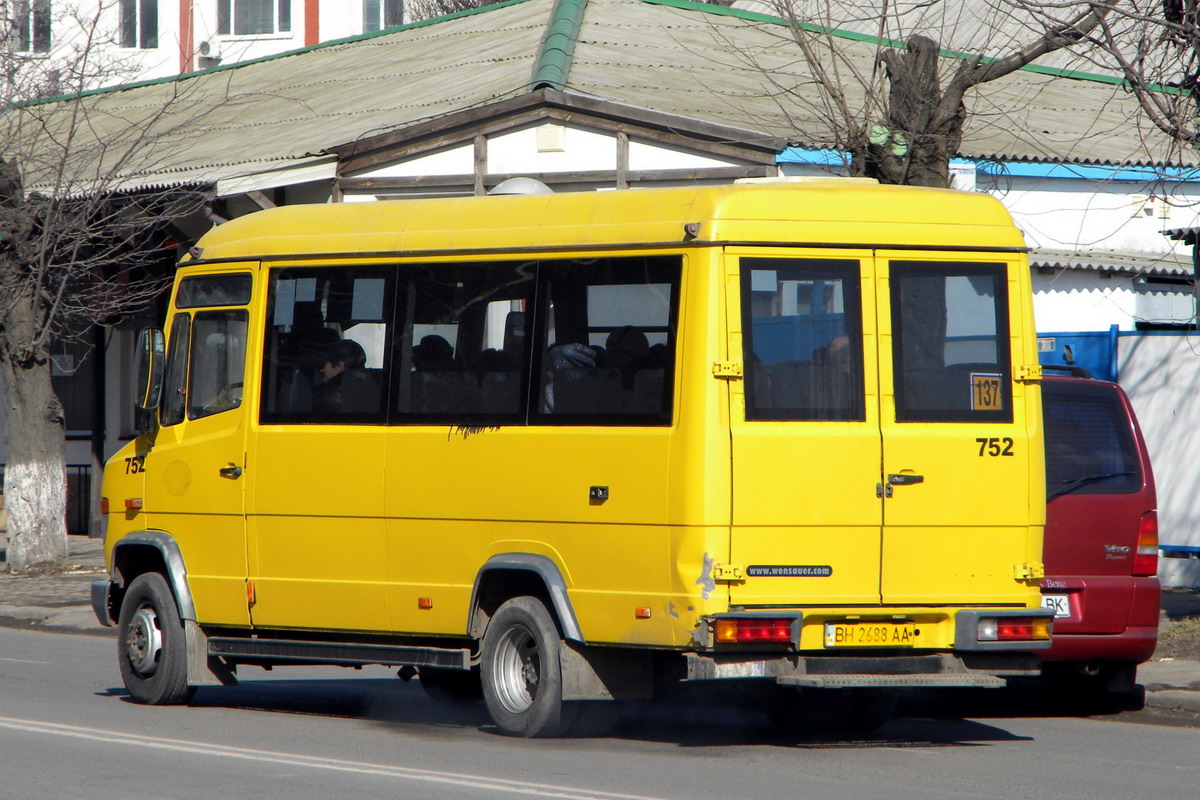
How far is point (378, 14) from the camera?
42625 mm

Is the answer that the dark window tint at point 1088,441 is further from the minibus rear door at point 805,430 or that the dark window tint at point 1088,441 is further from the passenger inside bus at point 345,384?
the passenger inside bus at point 345,384

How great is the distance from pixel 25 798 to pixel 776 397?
375 cm

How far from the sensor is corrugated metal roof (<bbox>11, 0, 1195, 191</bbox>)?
19.0m

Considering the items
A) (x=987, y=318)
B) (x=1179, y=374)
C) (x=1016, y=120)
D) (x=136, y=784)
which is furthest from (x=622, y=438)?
(x=1016, y=120)

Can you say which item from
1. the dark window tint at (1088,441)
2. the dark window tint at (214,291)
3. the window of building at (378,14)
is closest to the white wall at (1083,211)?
the dark window tint at (1088,441)

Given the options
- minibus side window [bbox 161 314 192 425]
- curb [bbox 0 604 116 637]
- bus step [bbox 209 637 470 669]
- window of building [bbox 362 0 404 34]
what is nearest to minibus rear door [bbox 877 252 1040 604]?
bus step [bbox 209 637 470 669]

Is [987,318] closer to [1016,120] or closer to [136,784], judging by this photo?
[136,784]

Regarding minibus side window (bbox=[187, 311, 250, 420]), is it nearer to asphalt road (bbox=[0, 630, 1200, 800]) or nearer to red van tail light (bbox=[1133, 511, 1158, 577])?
asphalt road (bbox=[0, 630, 1200, 800])

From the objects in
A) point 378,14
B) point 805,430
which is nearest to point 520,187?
point 805,430

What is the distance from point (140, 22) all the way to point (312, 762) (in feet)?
121

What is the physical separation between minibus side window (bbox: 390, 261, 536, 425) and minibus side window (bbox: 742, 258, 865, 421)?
125cm

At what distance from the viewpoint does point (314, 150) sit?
18.6m

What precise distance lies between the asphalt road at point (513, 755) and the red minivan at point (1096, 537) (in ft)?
1.62

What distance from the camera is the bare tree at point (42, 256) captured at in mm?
18703
